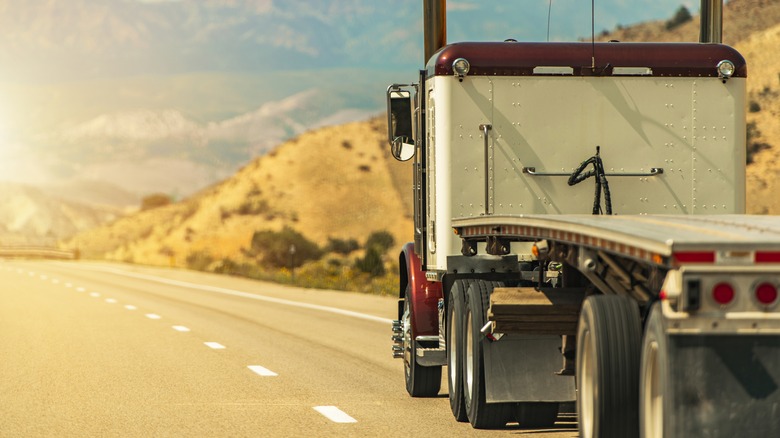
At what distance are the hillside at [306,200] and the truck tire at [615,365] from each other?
7498cm

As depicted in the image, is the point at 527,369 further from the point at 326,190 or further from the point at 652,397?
the point at 326,190

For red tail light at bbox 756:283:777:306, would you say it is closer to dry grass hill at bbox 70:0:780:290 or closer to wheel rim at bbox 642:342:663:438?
wheel rim at bbox 642:342:663:438

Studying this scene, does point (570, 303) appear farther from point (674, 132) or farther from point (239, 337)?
point (239, 337)

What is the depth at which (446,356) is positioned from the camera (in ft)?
39.4

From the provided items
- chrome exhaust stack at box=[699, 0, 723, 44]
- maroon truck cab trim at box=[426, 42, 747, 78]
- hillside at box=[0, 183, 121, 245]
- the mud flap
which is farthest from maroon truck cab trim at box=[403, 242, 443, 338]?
hillside at box=[0, 183, 121, 245]

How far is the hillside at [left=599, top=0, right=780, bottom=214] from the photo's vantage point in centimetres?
6625

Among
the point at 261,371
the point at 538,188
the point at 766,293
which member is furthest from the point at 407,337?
the point at 766,293

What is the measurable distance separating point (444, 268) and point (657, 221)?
13.5 ft

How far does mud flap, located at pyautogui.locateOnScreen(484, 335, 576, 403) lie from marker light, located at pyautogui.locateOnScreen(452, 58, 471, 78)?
8.49 ft

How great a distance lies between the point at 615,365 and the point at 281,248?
212 ft

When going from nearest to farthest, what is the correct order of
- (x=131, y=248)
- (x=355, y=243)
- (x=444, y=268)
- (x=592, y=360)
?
1. (x=592, y=360)
2. (x=444, y=268)
3. (x=355, y=243)
4. (x=131, y=248)

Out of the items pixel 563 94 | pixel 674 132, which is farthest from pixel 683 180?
pixel 563 94

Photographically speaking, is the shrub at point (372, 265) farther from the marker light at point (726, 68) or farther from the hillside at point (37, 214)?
the hillside at point (37, 214)

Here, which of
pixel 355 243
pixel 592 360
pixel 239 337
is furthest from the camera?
pixel 355 243
